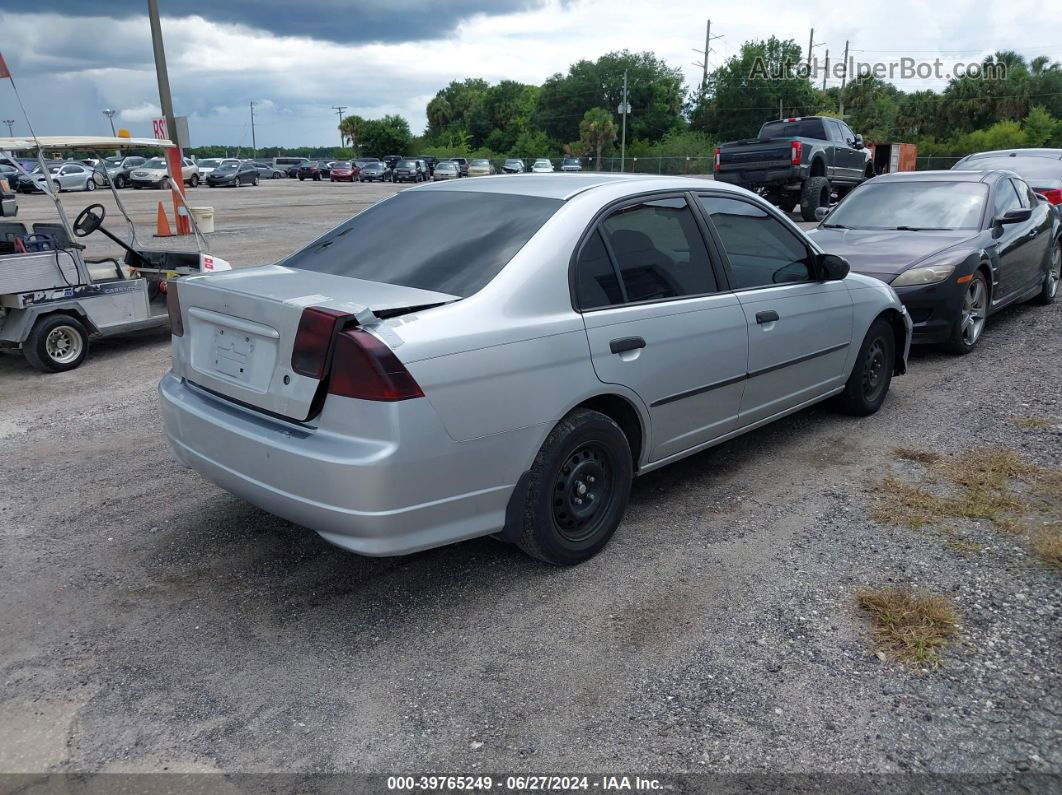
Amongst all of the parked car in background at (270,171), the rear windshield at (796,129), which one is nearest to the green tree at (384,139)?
the parked car in background at (270,171)

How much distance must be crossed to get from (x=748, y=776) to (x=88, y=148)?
316 inches

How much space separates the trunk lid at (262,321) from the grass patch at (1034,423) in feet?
13.9

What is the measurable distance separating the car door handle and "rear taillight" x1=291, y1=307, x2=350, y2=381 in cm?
123

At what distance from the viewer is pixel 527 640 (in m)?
3.33

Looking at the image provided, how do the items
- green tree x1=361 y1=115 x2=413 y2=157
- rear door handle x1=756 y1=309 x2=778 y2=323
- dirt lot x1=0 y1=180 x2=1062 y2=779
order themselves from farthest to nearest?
green tree x1=361 y1=115 x2=413 y2=157, rear door handle x1=756 y1=309 x2=778 y2=323, dirt lot x1=0 y1=180 x2=1062 y2=779

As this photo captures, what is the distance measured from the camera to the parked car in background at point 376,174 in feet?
182

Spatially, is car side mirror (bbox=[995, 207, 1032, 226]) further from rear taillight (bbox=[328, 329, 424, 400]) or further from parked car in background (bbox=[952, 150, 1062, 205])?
rear taillight (bbox=[328, 329, 424, 400])

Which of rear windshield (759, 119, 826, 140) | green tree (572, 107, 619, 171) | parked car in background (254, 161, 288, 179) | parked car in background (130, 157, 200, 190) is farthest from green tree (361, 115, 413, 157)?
rear windshield (759, 119, 826, 140)

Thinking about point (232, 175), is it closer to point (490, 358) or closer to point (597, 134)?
point (597, 134)

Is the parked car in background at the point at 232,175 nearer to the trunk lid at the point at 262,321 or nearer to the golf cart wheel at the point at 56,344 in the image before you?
the golf cart wheel at the point at 56,344

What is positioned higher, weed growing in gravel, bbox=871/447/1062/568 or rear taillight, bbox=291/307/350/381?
rear taillight, bbox=291/307/350/381

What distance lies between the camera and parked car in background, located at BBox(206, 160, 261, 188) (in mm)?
45688

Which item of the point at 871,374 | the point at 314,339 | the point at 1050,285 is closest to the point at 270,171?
the point at 1050,285

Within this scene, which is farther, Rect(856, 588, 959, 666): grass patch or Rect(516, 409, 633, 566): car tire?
Rect(516, 409, 633, 566): car tire
